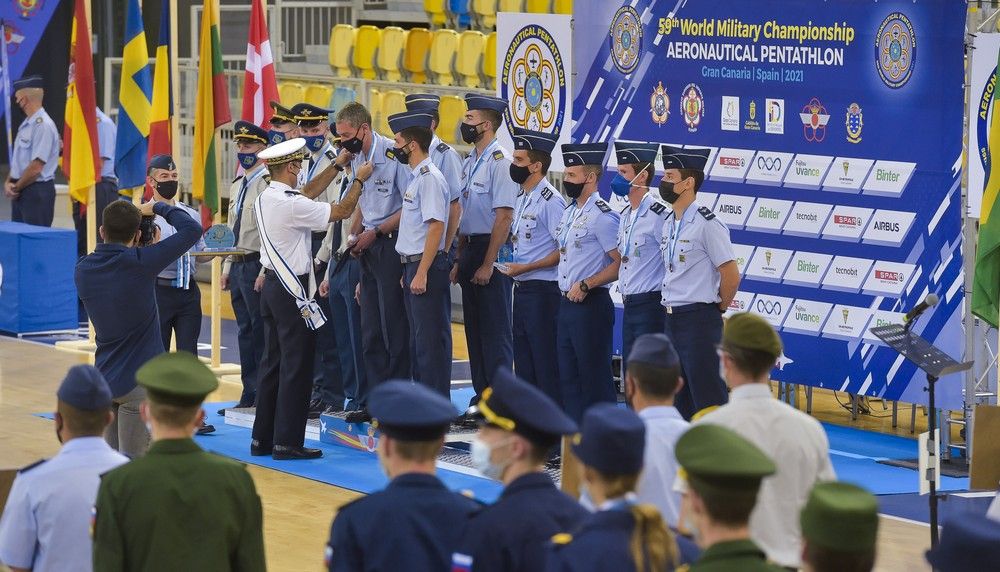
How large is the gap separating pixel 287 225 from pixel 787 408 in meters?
4.54

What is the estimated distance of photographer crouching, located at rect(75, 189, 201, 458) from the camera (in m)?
6.84

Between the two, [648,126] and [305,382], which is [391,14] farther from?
[305,382]

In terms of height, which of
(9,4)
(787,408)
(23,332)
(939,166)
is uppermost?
(9,4)

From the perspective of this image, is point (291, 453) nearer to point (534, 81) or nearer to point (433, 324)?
point (433, 324)

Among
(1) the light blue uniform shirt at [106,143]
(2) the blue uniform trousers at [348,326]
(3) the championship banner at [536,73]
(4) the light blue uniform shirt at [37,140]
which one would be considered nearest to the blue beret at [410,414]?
(2) the blue uniform trousers at [348,326]

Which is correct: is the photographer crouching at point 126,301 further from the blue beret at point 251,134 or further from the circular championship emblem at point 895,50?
the circular championship emblem at point 895,50

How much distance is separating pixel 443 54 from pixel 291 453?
22.7ft

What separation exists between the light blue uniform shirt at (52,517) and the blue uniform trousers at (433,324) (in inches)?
185

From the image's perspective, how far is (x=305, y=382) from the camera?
898 centimetres

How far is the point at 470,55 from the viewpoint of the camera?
1475 cm

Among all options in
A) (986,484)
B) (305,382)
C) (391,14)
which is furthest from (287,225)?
(391,14)

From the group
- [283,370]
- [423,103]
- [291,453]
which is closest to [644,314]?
[423,103]

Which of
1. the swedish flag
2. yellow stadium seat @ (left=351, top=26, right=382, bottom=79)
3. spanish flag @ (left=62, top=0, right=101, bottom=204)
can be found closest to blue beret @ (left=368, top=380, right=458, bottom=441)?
the swedish flag

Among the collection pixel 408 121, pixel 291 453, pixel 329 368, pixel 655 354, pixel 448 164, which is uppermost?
pixel 408 121
